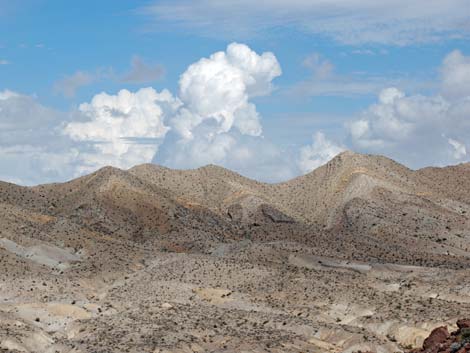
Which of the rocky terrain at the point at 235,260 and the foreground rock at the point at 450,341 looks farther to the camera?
the rocky terrain at the point at 235,260

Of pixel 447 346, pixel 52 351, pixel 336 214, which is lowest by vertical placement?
pixel 336 214

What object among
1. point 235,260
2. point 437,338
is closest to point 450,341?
point 437,338

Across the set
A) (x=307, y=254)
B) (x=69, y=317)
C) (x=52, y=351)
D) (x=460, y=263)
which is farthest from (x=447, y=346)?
(x=460, y=263)

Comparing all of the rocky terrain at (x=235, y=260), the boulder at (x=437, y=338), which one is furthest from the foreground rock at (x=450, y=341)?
the rocky terrain at (x=235, y=260)

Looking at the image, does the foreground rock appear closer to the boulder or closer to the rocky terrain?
the boulder

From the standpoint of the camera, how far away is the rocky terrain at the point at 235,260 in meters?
71.2

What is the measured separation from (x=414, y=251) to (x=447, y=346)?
8376 centimetres

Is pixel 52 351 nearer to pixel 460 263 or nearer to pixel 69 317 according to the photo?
pixel 69 317

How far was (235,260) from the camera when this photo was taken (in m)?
109

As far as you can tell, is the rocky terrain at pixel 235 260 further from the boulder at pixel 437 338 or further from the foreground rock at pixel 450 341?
the foreground rock at pixel 450 341

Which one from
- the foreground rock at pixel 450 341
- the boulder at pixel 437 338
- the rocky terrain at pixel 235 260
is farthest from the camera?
the rocky terrain at pixel 235 260

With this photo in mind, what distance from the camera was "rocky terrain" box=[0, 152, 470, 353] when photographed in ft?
234

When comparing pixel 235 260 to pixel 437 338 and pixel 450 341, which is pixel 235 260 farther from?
Answer: pixel 450 341

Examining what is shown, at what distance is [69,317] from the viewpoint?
76.2 meters
